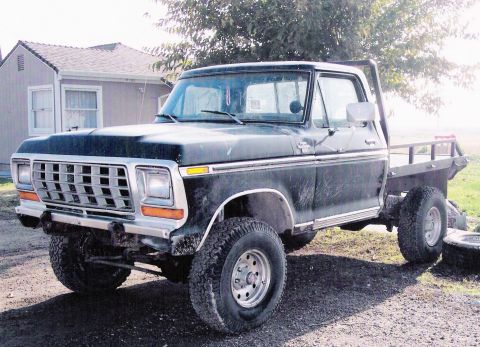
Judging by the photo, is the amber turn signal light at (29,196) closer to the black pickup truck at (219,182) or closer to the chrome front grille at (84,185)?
the black pickup truck at (219,182)

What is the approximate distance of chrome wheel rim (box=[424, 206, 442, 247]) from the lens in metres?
7.10

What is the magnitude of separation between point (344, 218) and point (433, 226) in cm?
206

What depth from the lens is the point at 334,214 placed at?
555cm

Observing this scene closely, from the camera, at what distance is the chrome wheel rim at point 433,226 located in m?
7.10

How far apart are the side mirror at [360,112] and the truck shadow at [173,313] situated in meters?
1.66

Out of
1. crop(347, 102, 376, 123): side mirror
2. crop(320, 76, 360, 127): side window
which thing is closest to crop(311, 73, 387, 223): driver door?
crop(320, 76, 360, 127): side window

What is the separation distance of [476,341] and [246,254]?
1.85 meters

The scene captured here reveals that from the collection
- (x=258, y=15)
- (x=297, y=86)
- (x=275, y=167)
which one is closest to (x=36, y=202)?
(x=275, y=167)

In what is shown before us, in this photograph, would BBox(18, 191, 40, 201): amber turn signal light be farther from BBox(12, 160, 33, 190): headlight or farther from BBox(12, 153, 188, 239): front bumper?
BBox(12, 153, 188, 239): front bumper

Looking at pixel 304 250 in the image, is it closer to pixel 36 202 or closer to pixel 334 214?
pixel 334 214

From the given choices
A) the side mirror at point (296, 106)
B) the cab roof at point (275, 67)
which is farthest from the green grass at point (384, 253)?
the cab roof at point (275, 67)

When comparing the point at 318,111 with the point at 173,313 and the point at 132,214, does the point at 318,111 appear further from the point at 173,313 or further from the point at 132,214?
the point at 173,313

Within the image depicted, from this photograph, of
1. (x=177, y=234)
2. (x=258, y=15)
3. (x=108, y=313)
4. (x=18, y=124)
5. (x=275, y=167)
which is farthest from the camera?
(x=18, y=124)

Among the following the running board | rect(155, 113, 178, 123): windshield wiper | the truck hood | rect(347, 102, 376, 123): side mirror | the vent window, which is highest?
the vent window
